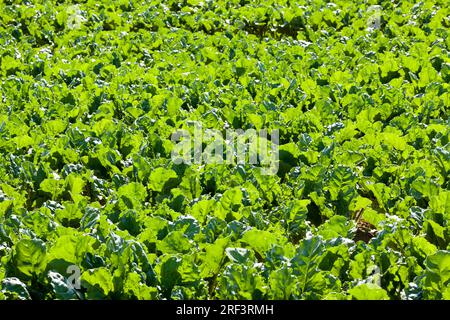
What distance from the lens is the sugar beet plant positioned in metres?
3.27

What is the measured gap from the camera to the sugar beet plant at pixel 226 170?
3.27 metres

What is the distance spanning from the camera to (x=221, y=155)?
15.1 ft

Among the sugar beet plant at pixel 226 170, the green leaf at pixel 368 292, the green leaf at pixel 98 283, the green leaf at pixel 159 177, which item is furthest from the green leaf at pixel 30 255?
the green leaf at pixel 368 292

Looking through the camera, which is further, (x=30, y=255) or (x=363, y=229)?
(x=363, y=229)

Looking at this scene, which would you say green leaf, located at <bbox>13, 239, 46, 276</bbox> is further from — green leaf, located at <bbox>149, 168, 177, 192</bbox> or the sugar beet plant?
green leaf, located at <bbox>149, 168, 177, 192</bbox>

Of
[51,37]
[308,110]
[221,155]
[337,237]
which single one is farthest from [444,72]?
[51,37]

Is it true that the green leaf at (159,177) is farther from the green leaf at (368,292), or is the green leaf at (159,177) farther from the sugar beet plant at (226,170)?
the green leaf at (368,292)

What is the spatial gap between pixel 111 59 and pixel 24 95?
129 cm

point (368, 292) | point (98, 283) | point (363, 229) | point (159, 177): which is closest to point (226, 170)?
point (159, 177)

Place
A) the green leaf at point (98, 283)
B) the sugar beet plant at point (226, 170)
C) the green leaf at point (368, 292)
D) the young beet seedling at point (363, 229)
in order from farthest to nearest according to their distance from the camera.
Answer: the young beet seedling at point (363, 229), the sugar beet plant at point (226, 170), the green leaf at point (98, 283), the green leaf at point (368, 292)

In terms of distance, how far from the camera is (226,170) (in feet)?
14.2

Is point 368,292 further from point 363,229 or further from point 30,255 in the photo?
point 30,255

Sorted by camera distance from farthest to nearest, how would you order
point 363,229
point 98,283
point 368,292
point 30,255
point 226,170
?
point 226,170 → point 363,229 → point 30,255 → point 98,283 → point 368,292

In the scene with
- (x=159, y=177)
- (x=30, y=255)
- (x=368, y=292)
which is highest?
(x=159, y=177)
